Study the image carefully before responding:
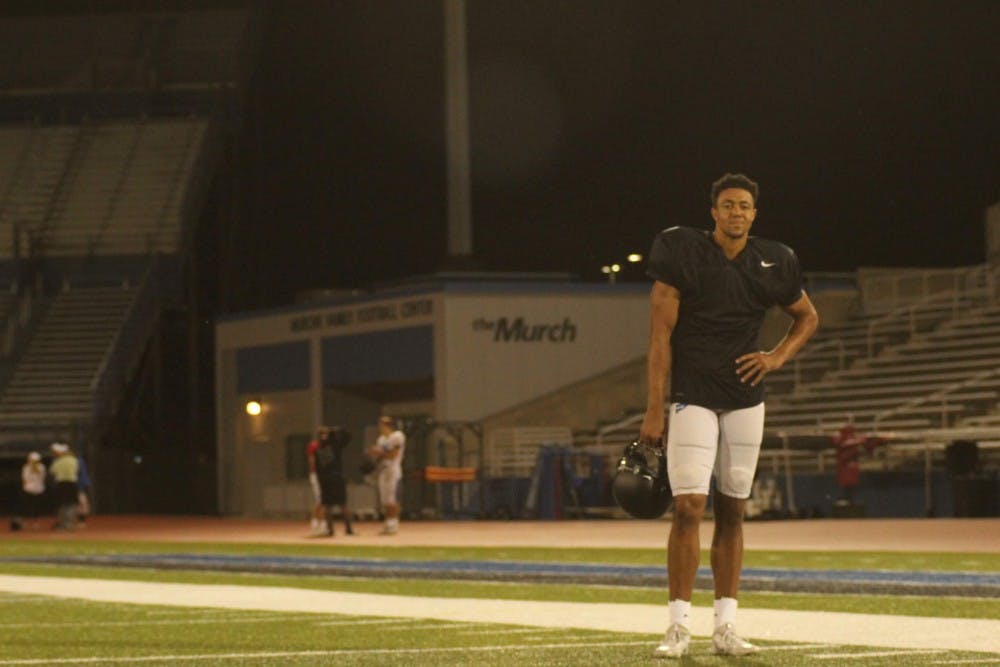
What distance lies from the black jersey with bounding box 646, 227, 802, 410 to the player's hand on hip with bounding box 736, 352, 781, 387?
3 centimetres

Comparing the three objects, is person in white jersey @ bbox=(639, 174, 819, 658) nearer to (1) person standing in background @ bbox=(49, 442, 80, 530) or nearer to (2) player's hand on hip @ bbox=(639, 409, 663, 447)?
(2) player's hand on hip @ bbox=(639, 409, 663, 447)

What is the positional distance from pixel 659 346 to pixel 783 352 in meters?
0.63

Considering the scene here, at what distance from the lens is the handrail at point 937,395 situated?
124 feet

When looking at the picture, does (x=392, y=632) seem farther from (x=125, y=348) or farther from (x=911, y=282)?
(x=125, y=348)

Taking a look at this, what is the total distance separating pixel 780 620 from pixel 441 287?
1336 inches

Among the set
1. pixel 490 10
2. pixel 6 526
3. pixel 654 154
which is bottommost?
pixel 6 526

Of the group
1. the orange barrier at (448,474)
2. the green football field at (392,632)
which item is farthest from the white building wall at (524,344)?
the green football field at (392,632)

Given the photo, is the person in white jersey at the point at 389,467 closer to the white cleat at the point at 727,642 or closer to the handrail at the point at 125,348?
the handrail at the point at 125,348

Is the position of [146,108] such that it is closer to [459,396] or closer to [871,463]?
[459,396]

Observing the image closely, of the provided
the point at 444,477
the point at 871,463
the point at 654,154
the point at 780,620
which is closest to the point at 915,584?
the point at 780,620

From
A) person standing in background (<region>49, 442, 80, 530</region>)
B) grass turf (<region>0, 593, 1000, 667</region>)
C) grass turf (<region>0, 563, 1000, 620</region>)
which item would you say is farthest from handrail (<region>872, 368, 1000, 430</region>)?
grass turf (<region>0, 593, 1000, 667</region>)

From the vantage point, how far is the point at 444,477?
4072cm

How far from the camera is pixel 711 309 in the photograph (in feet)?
29.6

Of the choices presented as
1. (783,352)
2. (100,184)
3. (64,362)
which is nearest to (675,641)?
(783,352)
